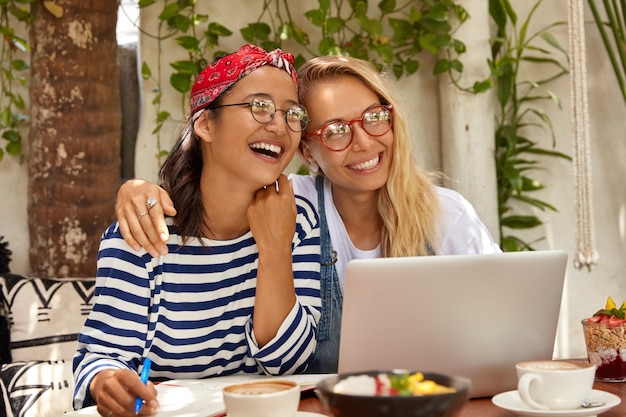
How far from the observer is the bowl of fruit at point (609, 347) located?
4.61 ft

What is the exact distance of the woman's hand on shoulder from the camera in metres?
1.71

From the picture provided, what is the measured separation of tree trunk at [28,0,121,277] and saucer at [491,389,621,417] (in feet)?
6.93

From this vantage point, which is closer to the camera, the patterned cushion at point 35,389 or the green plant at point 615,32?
the patterned cushion at point 35,389

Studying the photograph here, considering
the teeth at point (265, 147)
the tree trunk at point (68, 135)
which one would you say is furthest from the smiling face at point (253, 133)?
the tree trunk at point (68, 135)

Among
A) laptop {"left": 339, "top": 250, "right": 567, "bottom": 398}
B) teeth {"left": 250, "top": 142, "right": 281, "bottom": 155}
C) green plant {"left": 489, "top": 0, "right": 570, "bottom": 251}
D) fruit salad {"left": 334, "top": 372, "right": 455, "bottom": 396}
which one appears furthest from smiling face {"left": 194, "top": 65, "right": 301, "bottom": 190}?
green plant {"left": 489, "top": 0, "right": 570, "bottom": 251}

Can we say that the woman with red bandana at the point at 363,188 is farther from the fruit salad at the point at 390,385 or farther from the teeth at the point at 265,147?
the fruit salad at the point at 390,385

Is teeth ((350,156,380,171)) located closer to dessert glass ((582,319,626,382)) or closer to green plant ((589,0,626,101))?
dessert glass ((582,319,626,382))

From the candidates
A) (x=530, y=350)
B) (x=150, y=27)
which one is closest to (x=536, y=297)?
(x=530, y=350)

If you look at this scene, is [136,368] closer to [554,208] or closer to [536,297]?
[536,297]

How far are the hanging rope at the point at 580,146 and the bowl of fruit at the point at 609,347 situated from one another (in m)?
0.13

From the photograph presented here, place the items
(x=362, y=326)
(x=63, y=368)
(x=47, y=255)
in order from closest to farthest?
(x=362, y=326)
(x=63, y=368)
(x=47, y=255)

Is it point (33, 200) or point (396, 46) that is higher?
point (396, 46)

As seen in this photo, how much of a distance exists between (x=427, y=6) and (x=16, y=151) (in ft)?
5.73

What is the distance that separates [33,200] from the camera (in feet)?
9.76
